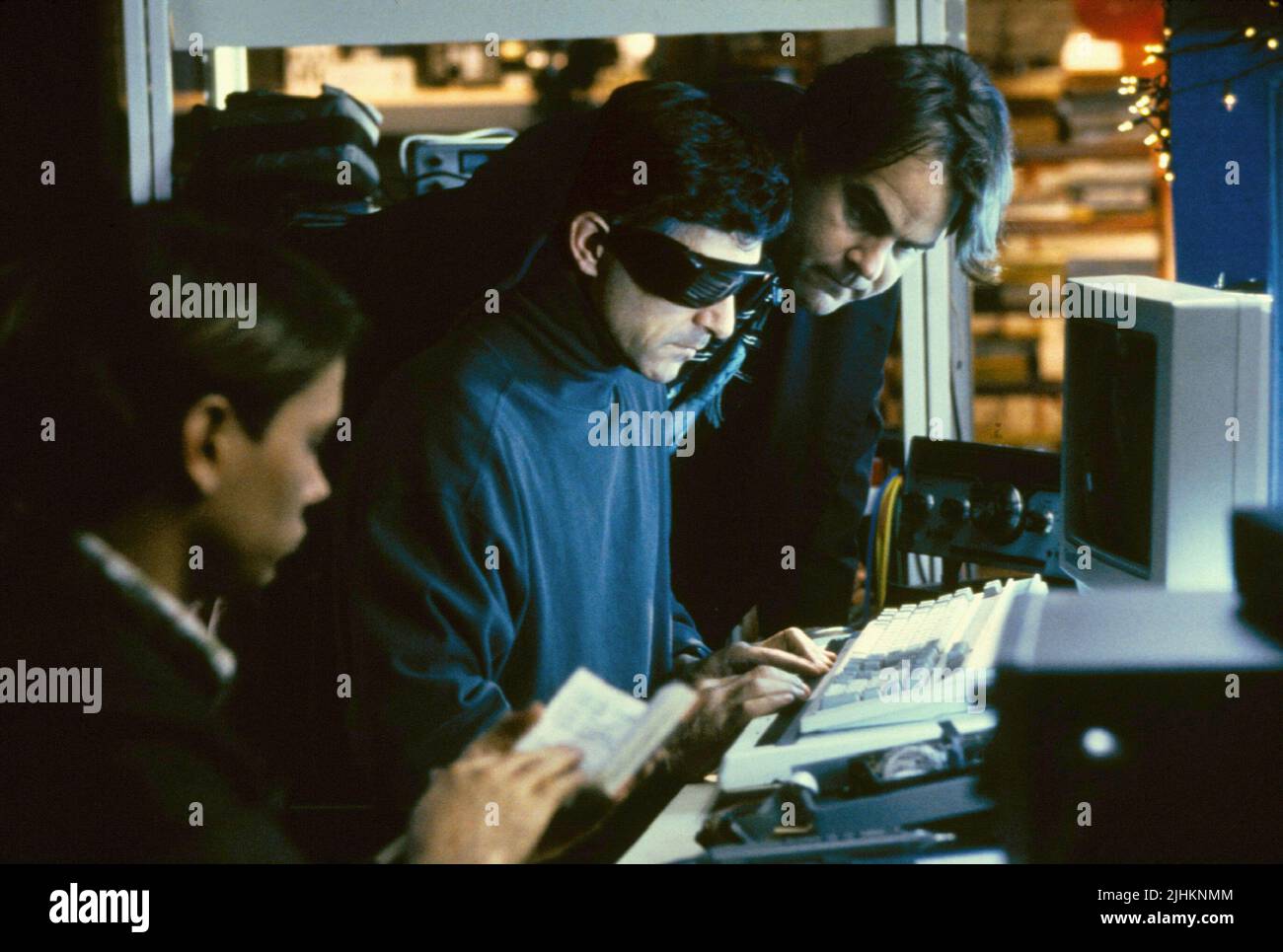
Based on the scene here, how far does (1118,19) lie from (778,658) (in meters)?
2.10

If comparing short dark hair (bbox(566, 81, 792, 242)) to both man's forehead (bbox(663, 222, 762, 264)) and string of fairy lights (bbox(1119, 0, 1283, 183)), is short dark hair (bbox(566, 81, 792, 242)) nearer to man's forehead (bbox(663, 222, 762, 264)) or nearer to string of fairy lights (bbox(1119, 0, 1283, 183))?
man's forehead (bbox(663, 222, 762, 264))

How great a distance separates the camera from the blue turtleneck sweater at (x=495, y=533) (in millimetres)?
1518

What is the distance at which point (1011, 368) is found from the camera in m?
5.04

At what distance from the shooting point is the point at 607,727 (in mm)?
1122

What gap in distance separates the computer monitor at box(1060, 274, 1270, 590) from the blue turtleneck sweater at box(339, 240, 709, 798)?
25.8 inches

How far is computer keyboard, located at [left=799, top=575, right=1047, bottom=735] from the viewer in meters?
1.36

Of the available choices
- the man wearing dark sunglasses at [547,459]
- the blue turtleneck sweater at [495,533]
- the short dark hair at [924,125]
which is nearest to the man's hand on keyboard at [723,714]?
the man wearing dark sunglasses at [547,459]

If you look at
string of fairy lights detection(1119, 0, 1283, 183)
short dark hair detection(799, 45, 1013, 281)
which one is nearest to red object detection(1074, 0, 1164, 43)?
string of fairy lights detection(1119, 0, 1283, 183)

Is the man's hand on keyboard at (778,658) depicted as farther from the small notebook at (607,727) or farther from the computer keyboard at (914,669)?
the small notebook at (607,727)

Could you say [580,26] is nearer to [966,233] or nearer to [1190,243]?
[966,233]

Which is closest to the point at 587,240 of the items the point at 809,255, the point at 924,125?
the point at 809,255

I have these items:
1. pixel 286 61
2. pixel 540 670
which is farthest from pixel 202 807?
pixel 286 61

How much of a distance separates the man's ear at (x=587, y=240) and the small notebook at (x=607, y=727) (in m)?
0.70
